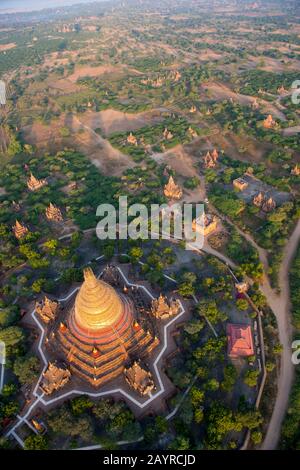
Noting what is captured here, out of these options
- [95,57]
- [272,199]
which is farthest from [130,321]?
[95,57]

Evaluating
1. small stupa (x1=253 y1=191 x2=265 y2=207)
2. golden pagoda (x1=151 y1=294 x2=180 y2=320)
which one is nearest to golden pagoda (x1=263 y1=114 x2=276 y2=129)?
small stupa (x1=253 y1=191 x2=265 y2=207)

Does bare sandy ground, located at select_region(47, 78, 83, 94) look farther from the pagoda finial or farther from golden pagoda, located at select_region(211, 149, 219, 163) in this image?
the pagoda finial

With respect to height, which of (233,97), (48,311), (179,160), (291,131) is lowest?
(48,311)

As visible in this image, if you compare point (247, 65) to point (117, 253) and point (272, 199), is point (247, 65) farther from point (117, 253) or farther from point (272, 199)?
point (117, 253)

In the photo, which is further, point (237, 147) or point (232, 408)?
point (237, 147)

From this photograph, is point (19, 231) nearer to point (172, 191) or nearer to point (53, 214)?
point (53, 214)

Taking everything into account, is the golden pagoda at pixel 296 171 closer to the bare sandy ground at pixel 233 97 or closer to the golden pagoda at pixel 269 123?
the golden pagoda at pixel 269 123

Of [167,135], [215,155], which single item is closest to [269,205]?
[215,155]
